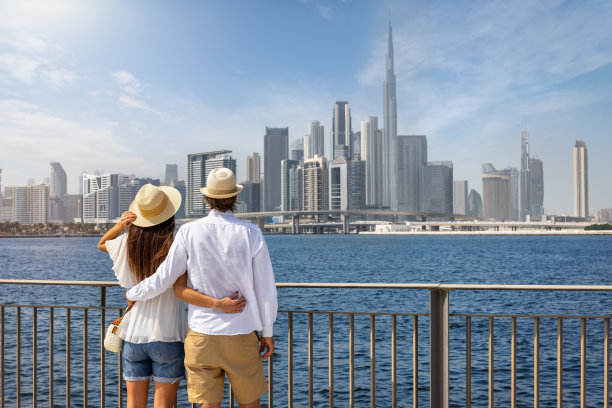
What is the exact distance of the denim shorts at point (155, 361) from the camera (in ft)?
9.77

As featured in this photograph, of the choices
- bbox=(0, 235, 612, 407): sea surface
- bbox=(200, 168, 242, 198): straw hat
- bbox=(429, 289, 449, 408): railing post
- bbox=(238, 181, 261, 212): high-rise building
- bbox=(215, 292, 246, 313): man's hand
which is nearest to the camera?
bbox=(215, 292, 246, 313): man's hand

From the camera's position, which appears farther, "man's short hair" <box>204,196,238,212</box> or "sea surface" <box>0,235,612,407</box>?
"sea surface" <box>0,235,612,407</box>

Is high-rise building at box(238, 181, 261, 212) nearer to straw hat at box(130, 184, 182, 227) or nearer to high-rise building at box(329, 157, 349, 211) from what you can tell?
high-rise building at box(329, 157, 349, 211)

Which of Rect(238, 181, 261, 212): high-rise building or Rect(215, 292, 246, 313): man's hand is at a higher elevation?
Rect(238, 181, 261, 212): high-rise building

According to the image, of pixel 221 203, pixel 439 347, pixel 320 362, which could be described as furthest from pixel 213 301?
pixel 320 362

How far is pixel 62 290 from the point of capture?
31.0 m

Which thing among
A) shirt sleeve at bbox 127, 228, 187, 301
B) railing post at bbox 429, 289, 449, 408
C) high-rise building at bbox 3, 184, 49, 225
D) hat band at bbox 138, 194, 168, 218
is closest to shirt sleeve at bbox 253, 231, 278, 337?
shirt sleeve at bbox 127, 228, 187, 301

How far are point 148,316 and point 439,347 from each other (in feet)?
5.88

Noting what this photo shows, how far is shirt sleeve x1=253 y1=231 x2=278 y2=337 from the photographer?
2797 mm

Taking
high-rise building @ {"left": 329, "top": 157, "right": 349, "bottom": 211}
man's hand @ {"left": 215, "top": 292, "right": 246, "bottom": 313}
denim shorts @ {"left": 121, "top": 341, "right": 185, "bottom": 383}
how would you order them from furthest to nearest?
high-rise building @ {"left": 329, "top": 157, "right": 349, "bottom": 211} → denim shorts @ {"left": 121, "top": 341, "right": 185, "bottom": 383} → man's hand @ {"left": 215, "top": 292, "right": 246, "bottom": 313}

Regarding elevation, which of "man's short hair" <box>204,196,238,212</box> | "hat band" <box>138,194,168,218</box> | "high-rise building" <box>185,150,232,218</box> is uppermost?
"high-rise building" <box>185,150,232,218</box>

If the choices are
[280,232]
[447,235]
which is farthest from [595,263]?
[280,232]

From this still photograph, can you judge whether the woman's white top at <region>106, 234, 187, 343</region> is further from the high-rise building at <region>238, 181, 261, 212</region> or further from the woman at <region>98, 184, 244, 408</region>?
the high-rise building at <region>238, 181, 261, 212</region>

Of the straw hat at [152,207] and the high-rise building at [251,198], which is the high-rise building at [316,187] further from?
the straw hat at [152,207]
